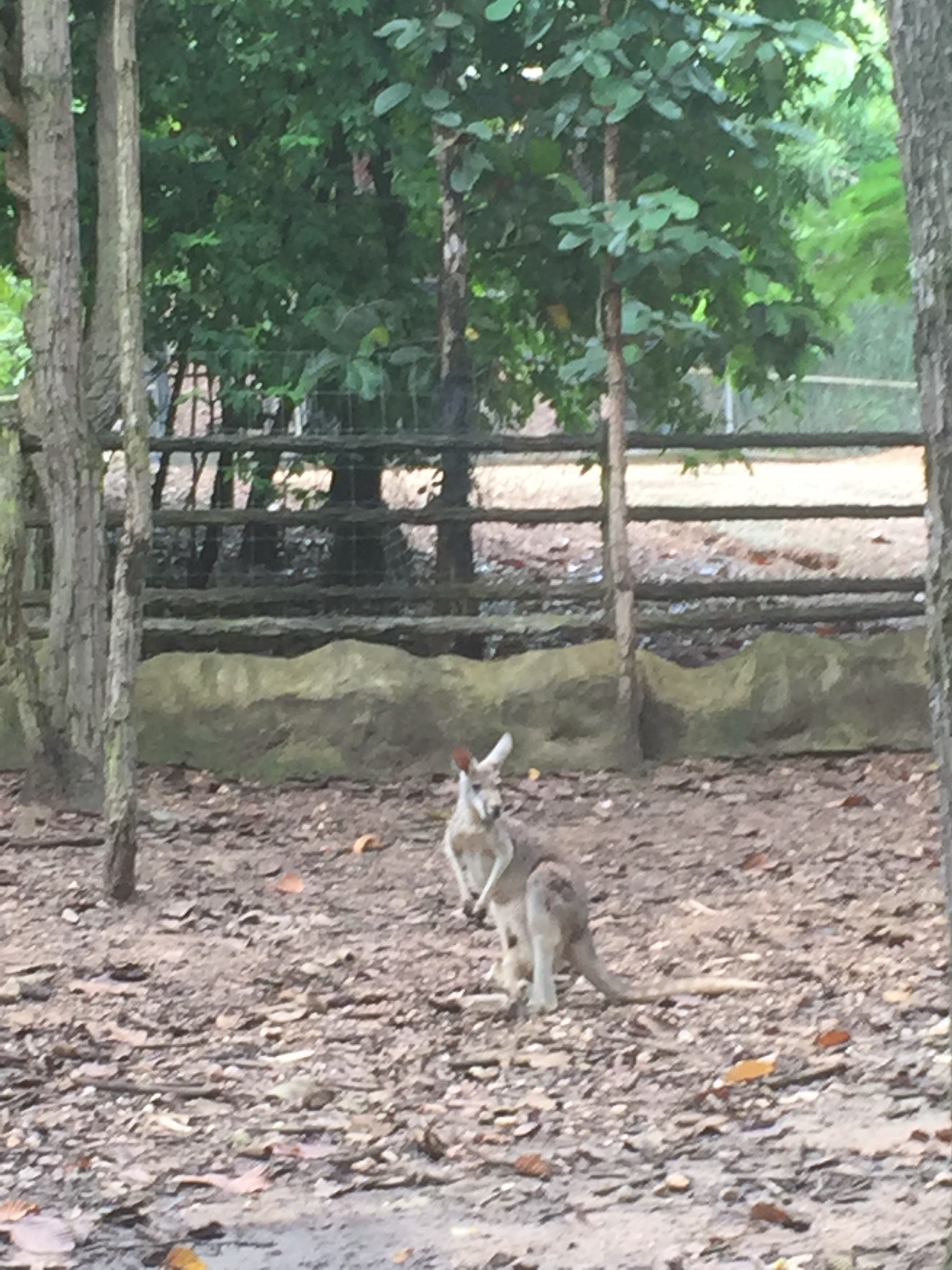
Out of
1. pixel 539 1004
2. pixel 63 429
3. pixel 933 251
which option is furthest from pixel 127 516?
pixel 933 251

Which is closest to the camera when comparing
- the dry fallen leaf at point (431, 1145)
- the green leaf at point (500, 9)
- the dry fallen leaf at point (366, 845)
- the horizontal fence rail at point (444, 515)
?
the dry fallen leaf at point (431, 1145)

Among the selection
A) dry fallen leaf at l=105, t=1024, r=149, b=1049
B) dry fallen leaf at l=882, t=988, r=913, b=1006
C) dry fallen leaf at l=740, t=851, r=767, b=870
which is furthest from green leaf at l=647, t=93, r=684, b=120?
dry fallen leaf at l=105, t=1024, r=149, b=1049

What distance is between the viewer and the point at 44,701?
816cm

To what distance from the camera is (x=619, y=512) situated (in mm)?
9391

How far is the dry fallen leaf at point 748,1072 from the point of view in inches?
190

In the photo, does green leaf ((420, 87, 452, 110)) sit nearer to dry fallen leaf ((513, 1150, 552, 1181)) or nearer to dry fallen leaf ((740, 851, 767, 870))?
dry fallen leaf ((740, 851, 767, 870))

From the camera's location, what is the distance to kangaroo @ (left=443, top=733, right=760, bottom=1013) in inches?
215

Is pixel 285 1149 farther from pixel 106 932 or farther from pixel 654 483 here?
pixel 654 483

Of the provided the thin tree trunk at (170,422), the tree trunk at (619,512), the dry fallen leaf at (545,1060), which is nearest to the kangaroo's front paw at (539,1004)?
the dry fallen leaf at (545,1060)

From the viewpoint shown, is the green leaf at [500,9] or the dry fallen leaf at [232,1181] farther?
the green leaf at [500,9]

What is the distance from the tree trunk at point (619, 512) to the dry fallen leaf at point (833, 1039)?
13.8 ft

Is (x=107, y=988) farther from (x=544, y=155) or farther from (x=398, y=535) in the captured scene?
(x=544, y=155)

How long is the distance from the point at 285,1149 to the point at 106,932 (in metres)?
2.28

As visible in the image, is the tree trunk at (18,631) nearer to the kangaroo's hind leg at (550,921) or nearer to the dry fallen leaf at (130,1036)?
the dry fallen leaf at (130,1036)
